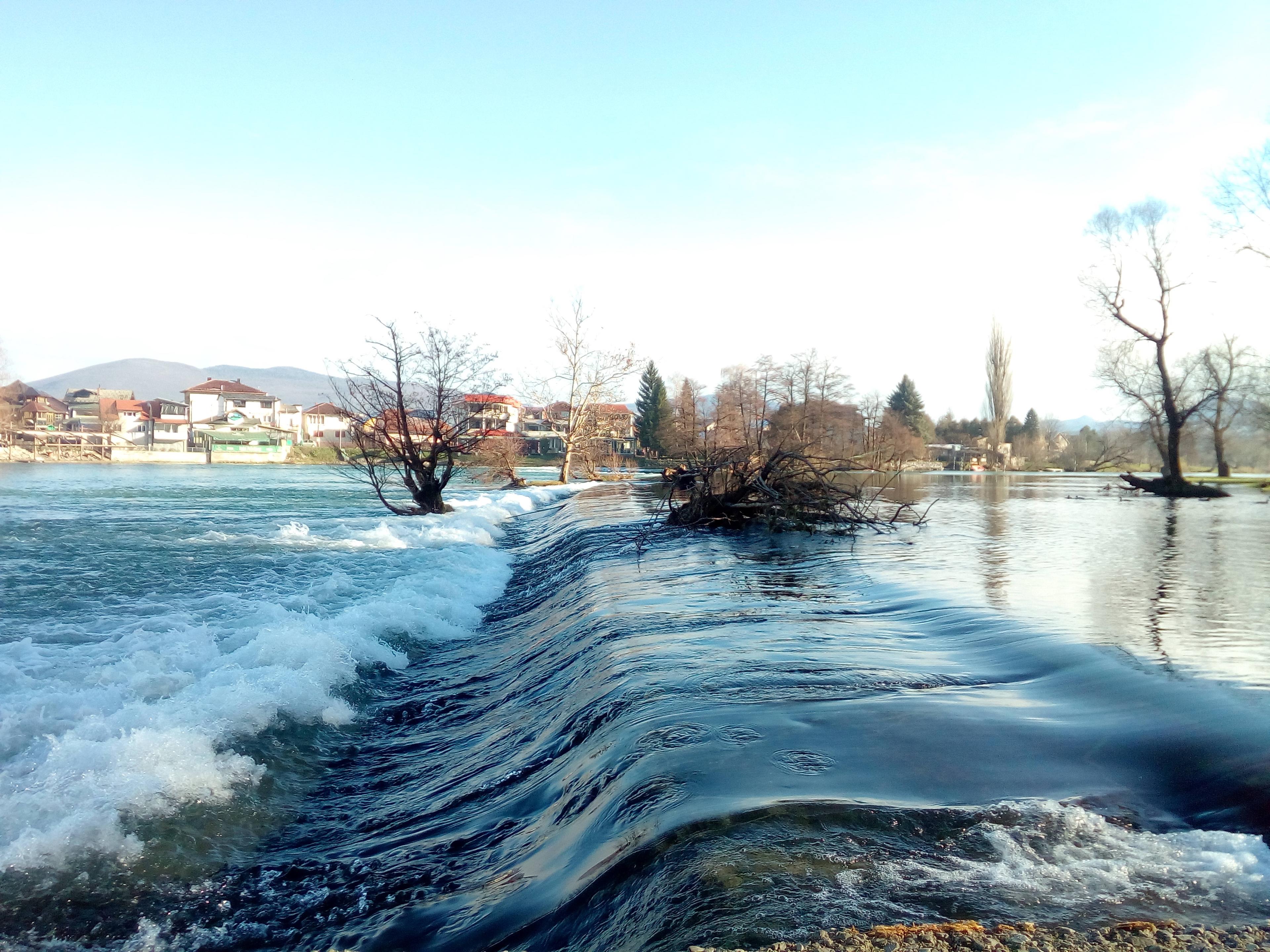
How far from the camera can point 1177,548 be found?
1197 centimetres

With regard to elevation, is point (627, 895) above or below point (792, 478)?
below

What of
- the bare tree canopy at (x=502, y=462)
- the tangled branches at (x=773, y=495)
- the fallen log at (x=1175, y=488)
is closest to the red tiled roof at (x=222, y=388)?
the bare tree canopy at (x=502, y=462)

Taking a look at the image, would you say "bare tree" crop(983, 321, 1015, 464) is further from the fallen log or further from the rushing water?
the rushing water

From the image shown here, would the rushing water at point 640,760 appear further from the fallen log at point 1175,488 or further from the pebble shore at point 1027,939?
the fallen log at point 1175,488

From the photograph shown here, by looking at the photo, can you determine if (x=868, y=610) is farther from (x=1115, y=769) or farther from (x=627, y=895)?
(x=627, y=895)

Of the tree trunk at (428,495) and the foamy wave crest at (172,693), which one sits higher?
the tree trunk at (428,495)

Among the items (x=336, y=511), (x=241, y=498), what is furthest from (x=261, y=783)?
(x=241, y=498)

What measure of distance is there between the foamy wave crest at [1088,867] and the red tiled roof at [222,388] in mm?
110090

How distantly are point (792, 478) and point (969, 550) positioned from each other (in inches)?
151

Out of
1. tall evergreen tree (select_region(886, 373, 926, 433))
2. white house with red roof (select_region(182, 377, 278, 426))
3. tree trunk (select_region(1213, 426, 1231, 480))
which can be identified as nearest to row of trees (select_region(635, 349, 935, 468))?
tall evergreen tree (select_region(886, 373, 926, 433))

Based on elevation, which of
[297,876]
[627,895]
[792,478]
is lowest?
[297,876]

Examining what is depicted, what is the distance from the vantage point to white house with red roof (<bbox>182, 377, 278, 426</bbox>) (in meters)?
98.2

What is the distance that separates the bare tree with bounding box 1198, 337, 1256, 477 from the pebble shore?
3098 cm

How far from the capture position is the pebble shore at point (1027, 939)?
206cm
